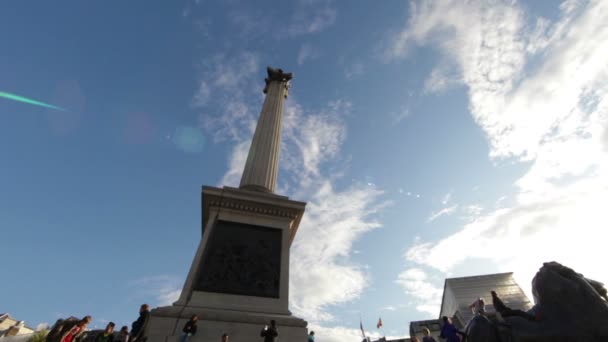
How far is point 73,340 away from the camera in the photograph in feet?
22.4

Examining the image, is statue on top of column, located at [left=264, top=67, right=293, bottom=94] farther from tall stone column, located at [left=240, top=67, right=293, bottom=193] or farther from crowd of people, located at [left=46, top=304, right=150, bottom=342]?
crowd of people, located at [left=46, top=304, right=150, bottom=342]

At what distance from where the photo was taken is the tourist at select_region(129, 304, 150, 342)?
7203 millimetres

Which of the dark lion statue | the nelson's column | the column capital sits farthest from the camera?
the column capital

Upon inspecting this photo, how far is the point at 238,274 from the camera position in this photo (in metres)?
9.39

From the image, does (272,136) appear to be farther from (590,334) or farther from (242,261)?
(590,334)

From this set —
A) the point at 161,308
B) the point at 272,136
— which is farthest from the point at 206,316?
the point at 272,136

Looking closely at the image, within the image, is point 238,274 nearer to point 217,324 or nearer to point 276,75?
point 217,324

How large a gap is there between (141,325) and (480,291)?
41767 millimetres

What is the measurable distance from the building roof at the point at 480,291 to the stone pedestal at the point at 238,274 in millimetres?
34387

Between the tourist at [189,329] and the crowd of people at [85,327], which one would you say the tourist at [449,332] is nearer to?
the tourist at [189,329]

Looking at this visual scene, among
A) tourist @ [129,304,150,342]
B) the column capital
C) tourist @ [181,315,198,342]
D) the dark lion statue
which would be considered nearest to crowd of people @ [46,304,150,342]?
tourist @ [129,304,150,342]

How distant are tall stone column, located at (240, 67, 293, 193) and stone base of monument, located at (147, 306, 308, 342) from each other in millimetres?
5683

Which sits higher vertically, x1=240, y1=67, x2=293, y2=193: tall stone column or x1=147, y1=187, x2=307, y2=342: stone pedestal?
x1=240, y1=67, x2=293, y2=193: tall stone column

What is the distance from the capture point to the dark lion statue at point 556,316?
10.7ft
